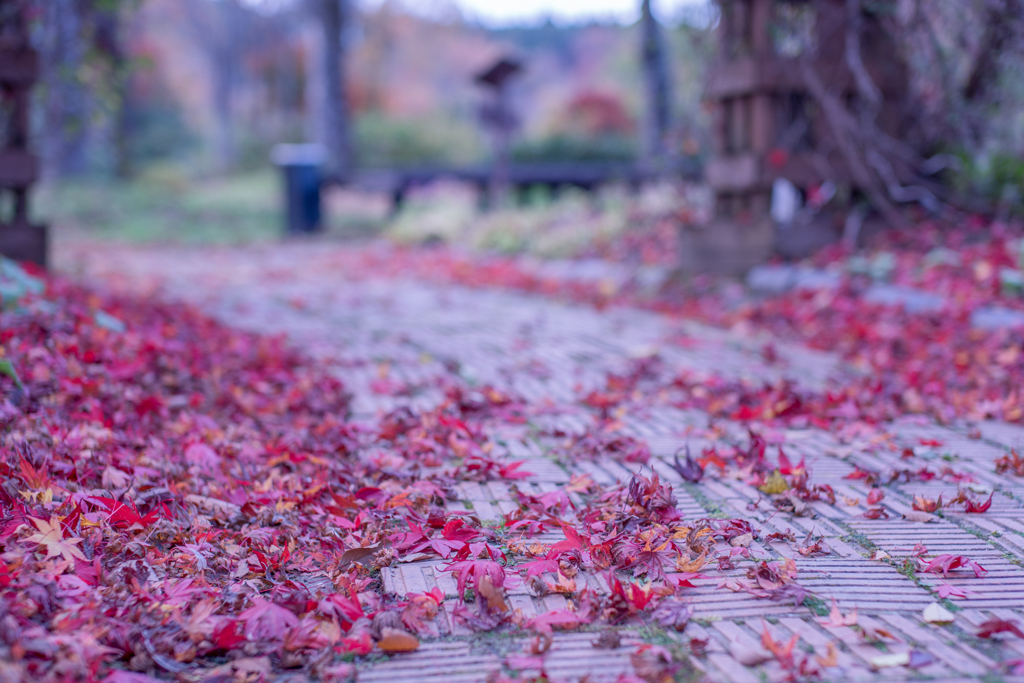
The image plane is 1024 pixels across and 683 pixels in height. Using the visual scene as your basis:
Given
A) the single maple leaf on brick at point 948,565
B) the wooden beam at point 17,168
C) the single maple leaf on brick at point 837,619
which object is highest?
the wooden beam at point 17,168

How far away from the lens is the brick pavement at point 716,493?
67.2 inches

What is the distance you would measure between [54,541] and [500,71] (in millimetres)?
12609

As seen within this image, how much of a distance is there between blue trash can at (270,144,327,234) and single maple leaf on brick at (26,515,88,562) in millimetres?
13448

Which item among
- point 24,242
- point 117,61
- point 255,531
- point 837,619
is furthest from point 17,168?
point 837,619

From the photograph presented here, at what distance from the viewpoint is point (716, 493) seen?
8.51 feet

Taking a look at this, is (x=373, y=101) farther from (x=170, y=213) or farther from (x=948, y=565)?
(x=948, y=565)

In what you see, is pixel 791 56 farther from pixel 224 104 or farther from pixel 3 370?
pixel 224 104

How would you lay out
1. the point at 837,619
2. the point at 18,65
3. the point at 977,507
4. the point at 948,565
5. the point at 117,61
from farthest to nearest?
the point at 117,61 → the point at 18,65 → the point at 977,507 → the point at 948,565 → the point at 837,619

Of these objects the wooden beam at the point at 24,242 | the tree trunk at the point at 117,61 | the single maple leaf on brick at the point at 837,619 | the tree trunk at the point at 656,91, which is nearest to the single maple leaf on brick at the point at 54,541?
the single maple leaf on brick at the point at 837,619

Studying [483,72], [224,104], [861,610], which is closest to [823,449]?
[861,610]

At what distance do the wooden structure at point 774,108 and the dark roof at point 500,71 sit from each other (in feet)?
22.8

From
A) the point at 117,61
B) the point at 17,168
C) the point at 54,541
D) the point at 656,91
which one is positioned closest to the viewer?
the point at 54,541

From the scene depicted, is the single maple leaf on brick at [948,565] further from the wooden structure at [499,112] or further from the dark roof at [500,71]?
the dark roof at [500,71]

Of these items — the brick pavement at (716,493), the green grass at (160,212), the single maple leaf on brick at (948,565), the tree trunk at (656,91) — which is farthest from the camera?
the green grass at (160,212)
